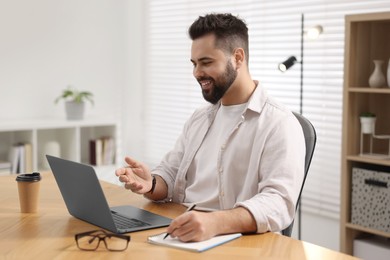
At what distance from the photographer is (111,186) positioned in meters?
2.46

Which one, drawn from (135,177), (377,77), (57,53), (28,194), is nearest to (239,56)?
(135,177)

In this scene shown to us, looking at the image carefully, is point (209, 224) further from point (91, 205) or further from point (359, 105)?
point (359, 105)

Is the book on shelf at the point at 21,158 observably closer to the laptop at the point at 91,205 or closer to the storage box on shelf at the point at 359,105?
the storage box on shelf at the point at 359,105

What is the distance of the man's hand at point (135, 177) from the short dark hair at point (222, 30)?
50 cm

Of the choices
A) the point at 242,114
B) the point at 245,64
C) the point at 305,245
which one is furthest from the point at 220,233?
the point at 245,64

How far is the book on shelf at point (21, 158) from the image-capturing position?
422 cm

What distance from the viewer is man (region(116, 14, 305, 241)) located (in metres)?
1.96

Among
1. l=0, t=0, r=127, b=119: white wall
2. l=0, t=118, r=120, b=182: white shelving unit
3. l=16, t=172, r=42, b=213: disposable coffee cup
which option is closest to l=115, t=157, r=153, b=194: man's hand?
l=16, t=172, r=42, b=213: disposable coffee cup

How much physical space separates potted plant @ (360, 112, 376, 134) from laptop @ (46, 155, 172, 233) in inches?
59.8

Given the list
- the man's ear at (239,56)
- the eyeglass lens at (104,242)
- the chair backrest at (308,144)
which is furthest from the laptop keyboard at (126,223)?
the man's ear at (239,56)

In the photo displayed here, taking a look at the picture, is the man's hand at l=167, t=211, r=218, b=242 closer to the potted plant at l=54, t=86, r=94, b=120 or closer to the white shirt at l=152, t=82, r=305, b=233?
the white shirt at l=152, t=82, r=305, b=233

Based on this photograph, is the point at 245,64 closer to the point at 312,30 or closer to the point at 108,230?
the point at 108,230

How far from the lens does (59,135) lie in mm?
4637

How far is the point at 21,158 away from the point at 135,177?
227cm
